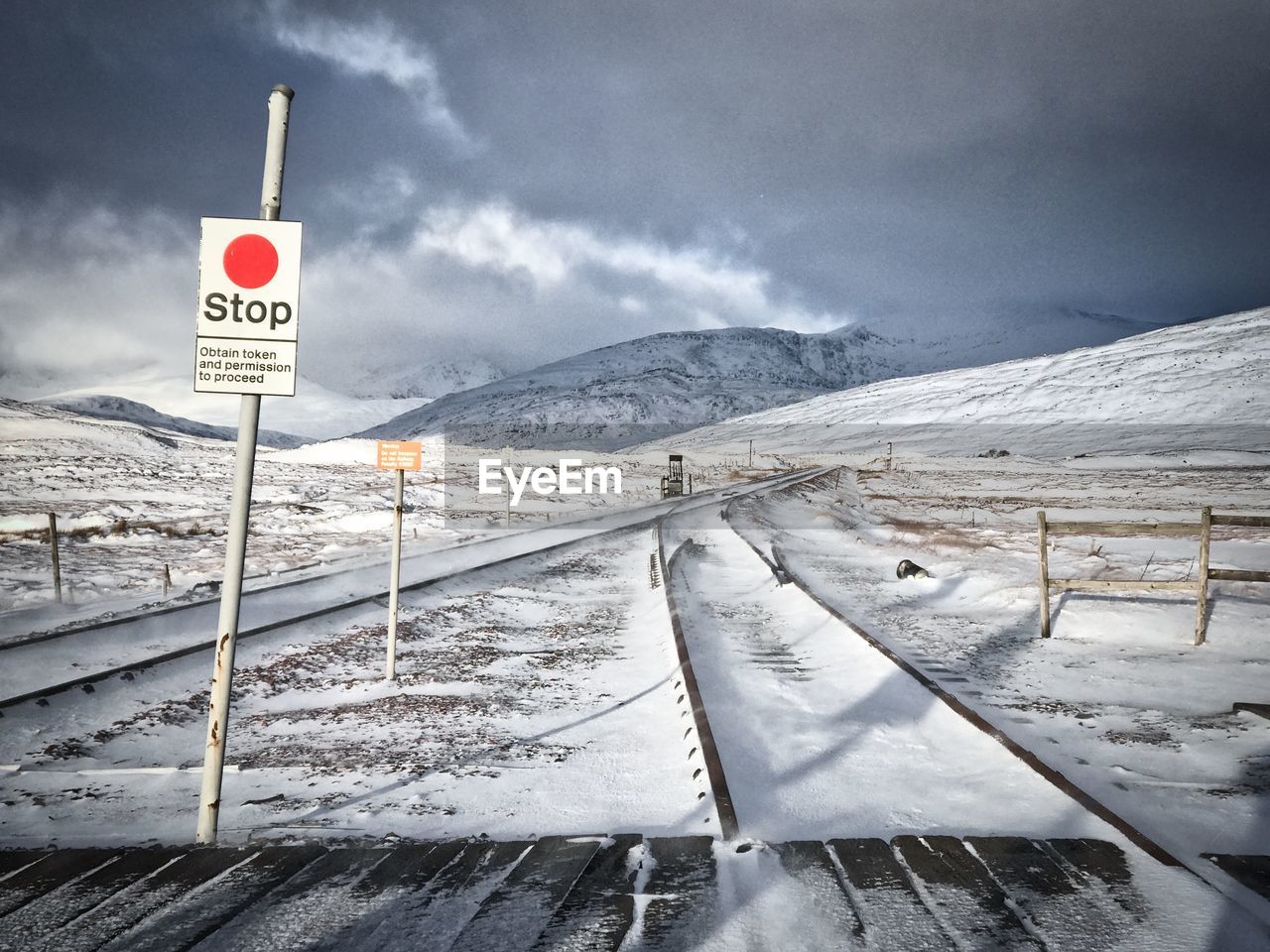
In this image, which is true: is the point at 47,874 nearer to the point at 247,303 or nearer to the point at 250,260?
the point at 247,303

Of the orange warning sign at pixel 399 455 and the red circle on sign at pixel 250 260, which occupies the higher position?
the red circle on sign at pixel 250 260

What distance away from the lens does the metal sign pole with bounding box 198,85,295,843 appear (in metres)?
3.53

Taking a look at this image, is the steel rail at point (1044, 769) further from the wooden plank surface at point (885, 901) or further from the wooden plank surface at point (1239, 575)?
the wooden plank surface at point (1239, 575)

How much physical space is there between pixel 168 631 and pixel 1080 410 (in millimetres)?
171158

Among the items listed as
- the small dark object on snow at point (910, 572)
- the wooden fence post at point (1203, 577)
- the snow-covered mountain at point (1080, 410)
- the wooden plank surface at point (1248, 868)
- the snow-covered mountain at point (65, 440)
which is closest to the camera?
the wooden plank surface at point (1248, 868)

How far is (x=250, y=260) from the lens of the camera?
3.48 meters

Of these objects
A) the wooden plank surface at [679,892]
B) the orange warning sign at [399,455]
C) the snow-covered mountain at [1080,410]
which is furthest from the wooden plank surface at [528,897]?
the snow-covered mountain at [1080,410]

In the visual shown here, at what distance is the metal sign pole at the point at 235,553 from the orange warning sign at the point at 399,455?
10.6ft

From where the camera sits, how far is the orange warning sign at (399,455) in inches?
271

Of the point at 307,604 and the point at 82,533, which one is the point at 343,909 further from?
the point at 82,533

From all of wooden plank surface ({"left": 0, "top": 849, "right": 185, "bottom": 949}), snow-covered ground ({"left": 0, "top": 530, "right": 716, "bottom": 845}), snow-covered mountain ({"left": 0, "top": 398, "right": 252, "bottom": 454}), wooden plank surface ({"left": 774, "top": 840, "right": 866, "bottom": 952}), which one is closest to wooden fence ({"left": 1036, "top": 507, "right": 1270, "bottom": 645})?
snow-covered ground ({"left": 0, "top": 530, "right": 716, "bottom": 845})

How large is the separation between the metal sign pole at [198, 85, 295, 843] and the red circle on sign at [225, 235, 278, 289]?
18cm

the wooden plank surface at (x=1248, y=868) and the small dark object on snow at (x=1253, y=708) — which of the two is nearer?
the wooden plank surface at (x=1248, y=868)

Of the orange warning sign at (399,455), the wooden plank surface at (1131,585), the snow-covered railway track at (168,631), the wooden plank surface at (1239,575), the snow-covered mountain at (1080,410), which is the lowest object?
the snow-covered railway track at (168,631)
